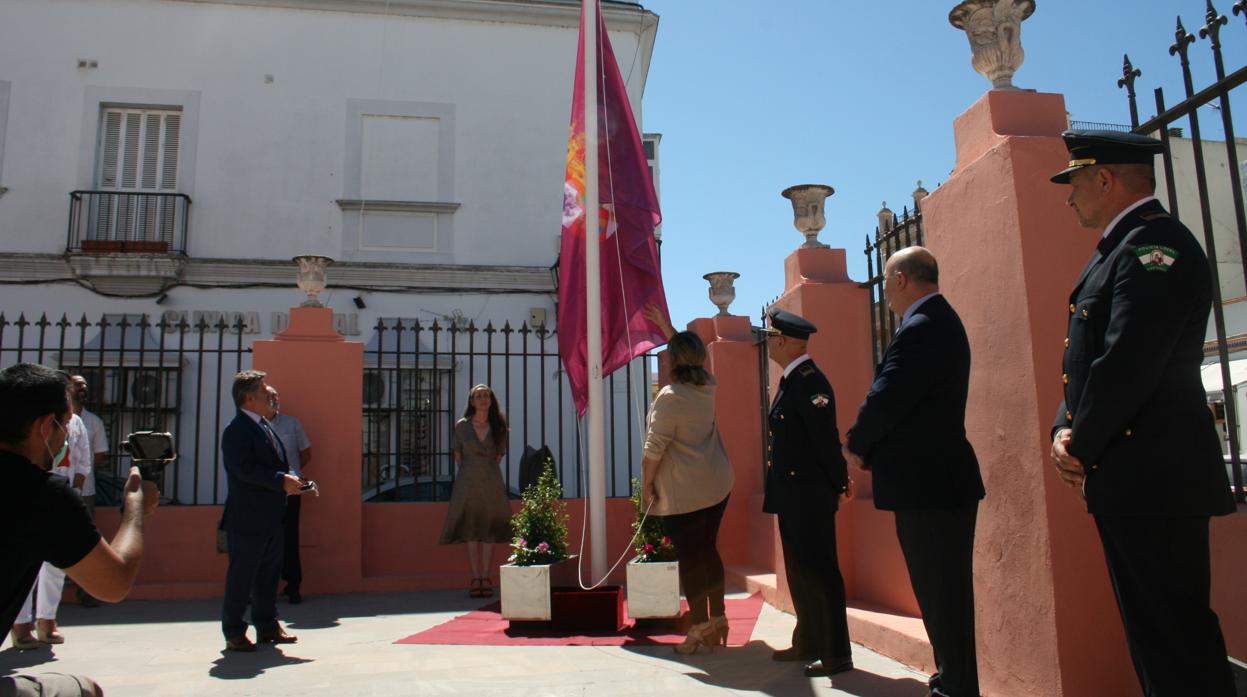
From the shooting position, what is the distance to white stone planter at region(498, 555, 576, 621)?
5.58m

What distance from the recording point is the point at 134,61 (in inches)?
564

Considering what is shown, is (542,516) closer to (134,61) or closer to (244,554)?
(244,554)

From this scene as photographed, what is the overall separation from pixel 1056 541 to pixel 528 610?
321cm

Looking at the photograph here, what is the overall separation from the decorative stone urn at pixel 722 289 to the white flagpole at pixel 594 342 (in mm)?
2832

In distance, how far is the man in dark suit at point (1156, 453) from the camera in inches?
91.1

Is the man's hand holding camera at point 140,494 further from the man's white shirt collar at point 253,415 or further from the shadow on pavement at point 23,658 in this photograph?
the shadow on pavement at point 23,658

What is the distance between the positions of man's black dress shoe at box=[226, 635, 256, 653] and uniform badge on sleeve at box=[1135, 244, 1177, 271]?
489 cm

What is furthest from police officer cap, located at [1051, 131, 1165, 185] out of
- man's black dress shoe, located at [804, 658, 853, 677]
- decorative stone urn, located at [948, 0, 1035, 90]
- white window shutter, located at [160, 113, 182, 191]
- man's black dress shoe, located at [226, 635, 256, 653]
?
white window shutter, located at [160, 113, 182, 191]

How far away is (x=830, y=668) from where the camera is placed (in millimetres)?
4273

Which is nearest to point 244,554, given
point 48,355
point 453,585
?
point 453,585

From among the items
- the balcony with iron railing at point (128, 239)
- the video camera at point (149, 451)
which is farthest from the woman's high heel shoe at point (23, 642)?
the balcony with iron railing at point (128, 239)

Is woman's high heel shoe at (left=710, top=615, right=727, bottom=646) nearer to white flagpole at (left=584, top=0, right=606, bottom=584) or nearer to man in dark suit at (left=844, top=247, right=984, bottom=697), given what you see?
white flagpole at (left=584, top=0, right=606, bottom=584)

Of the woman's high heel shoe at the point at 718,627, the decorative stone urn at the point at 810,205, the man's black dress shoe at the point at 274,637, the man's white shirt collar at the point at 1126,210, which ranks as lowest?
the man's black dress shoe at the point at 274,637

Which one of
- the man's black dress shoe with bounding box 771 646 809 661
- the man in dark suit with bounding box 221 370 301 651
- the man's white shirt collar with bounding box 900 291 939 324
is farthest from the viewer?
the man in dark suit with bounding box 221 370 301 651
